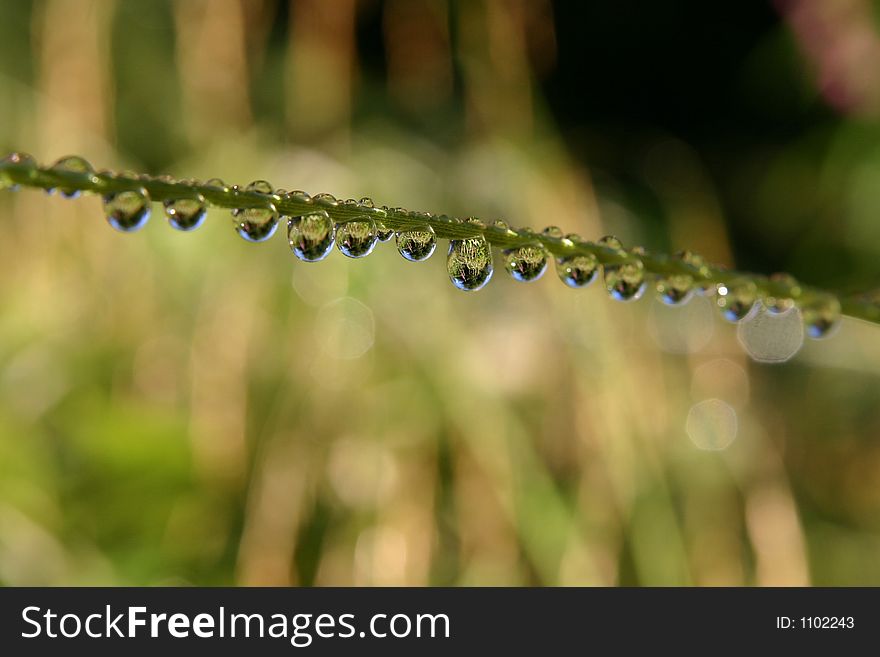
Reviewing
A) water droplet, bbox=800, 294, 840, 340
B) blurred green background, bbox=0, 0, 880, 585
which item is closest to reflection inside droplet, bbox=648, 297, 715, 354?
blurred green background, bbox=0, 0, 880, 585

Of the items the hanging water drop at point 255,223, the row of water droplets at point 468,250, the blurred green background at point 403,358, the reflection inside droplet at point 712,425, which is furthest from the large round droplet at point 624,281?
the reflection inside droplet at point 712,425

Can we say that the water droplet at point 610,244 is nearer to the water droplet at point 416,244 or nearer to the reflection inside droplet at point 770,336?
the water droplet at point 416,244

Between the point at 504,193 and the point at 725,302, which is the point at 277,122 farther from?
the point at 725,302

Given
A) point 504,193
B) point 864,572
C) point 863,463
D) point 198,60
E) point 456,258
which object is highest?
point 198,60

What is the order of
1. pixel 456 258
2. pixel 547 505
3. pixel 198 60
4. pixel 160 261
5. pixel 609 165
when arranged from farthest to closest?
pixel 609 165, pixel 198 60, pixel 160 261, pixel 547 505, pixel 456 258

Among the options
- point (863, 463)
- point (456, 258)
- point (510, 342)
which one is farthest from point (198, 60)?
point (863, 463)

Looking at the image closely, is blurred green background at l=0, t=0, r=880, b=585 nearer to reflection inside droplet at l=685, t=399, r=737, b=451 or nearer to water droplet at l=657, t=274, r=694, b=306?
reflection inside droplet at l=685, t=399, r=737, b=451
